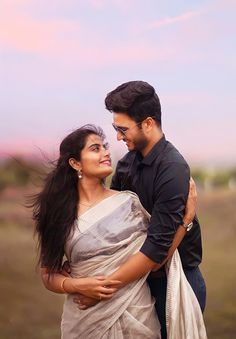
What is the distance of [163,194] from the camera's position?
5.86 feet

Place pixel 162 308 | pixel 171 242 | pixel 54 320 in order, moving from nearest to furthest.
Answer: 1. pixel 171 242
2. pixel 162 308
3. pixel 54 320

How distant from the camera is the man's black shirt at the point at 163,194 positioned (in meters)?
1.78

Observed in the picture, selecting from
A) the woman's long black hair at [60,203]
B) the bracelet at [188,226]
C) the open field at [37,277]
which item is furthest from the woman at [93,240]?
the open field at [37,277]

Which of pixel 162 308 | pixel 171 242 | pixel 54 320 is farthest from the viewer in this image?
pixel 54 320

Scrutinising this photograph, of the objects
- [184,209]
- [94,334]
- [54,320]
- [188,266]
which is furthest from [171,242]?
[54,320]

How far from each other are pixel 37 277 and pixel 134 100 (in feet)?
8.51

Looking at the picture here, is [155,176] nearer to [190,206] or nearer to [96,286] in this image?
[190,206]

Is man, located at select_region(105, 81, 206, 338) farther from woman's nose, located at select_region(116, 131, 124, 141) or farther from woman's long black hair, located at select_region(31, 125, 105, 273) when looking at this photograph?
woman's long black hair, located at select_region(31, 125, 105, 273)

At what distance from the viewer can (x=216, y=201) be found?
422 cm

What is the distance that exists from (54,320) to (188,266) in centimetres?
220

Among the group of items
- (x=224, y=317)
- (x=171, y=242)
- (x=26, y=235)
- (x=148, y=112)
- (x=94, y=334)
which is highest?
(x=148, y=112)

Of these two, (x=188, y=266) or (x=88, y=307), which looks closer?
(x=88, y=307)

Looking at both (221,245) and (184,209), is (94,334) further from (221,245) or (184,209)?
(221,245)

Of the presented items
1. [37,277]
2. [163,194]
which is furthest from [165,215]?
[37,277]
